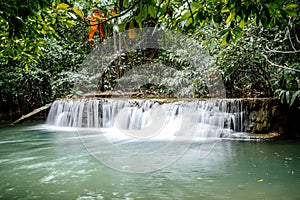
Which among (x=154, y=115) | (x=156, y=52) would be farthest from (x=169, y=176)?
(x=156, y=52)

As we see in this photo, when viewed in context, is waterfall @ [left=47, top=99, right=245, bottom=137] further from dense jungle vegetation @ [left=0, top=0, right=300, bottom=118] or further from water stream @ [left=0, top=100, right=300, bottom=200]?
dense jungle vegetation @ [left=0, top=0, right=300, bottom=118]

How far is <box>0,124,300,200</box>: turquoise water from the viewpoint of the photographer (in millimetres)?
2867

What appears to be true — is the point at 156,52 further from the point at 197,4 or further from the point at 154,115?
the point at 197,4

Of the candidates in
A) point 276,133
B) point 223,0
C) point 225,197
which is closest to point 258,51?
point 276,133

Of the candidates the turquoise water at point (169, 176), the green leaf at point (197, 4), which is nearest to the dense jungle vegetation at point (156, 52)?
the green leaf at point (197, 4)

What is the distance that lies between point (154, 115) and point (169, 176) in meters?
3.96

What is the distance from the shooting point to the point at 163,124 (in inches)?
275

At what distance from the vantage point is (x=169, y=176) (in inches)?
135

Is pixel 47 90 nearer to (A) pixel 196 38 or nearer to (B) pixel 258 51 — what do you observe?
(A) pixel 196 38

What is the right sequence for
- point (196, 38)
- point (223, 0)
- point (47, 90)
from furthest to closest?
1. point (47, 90)
2. point (196, 38)
3. point (223, 0)

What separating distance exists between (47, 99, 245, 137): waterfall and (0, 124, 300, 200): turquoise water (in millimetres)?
1105

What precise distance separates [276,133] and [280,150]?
3.97 feet

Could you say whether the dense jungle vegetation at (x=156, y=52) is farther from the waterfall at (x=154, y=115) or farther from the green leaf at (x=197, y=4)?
the waterfall at (x=154, y=115)

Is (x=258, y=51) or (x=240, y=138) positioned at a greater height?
(x=258, y=51)
